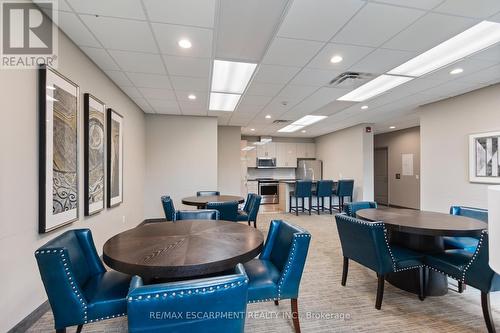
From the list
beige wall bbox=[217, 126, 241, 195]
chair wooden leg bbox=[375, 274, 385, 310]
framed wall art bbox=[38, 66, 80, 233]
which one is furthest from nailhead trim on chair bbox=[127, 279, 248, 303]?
beige wall bbox=[217, 126, 241, 195]

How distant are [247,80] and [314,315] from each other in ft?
10.1

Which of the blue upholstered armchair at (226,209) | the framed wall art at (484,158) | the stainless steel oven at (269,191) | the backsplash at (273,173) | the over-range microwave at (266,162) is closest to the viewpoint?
the blue upholstered armchair at (226,209)

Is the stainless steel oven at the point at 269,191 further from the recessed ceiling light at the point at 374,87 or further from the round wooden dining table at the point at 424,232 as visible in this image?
the round wooden dining table at the point at 424,232

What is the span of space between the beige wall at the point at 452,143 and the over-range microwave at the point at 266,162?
5103mm

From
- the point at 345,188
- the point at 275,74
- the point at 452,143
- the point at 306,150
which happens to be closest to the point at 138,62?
the point at 275,74

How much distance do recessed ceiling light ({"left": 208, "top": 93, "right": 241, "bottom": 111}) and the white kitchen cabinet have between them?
14.6 ft

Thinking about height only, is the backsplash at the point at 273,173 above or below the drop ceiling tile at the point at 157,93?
below

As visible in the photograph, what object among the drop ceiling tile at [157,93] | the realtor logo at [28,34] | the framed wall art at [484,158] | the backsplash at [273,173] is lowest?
the backsplash at [273,173]

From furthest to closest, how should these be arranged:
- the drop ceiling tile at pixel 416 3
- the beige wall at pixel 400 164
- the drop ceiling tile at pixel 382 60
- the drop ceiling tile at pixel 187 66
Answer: the beige wall at pixel 400 164, the drop ceiling tile at pixel 187 66, the drop ceiling tile at pixel 382 60, the drop ceiling tile at pixel 416 3

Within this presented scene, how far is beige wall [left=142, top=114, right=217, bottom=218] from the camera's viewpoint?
5695mm

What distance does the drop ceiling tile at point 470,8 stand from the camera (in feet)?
6.37

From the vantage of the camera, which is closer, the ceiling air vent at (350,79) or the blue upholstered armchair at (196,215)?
the blue upholstered armchair at (196,215)

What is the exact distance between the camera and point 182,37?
8.07 ft

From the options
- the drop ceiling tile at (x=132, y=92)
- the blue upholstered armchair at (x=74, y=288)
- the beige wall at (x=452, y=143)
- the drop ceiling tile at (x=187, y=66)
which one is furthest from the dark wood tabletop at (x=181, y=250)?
the beige wall at (x=452, y=143)
